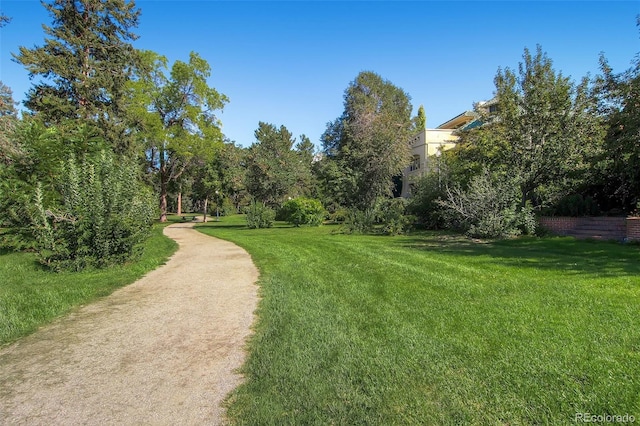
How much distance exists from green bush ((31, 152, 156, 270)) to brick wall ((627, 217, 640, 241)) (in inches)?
529

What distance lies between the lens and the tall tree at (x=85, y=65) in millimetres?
22344

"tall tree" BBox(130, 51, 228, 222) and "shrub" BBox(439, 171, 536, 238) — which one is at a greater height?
"tall tree" BBox(130, 51, 228, 222)

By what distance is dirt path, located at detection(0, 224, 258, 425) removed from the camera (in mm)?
2672

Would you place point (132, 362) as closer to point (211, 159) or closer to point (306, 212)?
point (306, 212)

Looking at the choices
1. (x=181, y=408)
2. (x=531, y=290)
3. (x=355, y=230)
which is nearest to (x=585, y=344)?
(x=531, y=290)

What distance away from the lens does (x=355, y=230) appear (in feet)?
54.7

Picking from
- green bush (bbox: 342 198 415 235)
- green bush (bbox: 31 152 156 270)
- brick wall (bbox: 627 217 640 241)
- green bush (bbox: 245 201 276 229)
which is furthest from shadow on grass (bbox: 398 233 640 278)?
green bush (bbox: 245 201 276 229)

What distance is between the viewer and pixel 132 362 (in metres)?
3.51

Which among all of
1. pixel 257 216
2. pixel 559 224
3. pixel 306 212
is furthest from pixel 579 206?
pixel 257 216

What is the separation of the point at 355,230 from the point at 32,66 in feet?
70.6

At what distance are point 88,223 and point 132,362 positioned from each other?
18.9 feet

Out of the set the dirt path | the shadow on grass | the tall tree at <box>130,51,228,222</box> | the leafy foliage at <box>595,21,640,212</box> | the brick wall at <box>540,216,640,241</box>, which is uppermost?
the tall tree at <box>130,51,228,222</box>

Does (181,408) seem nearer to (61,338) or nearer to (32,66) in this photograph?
(61,338)

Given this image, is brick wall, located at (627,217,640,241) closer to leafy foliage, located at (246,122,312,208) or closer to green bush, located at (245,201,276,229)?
green bush, located at (245,201,276,229)
